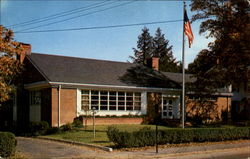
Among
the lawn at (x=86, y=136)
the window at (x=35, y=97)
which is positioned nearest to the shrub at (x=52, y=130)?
the lawn at (x=86, y=136)

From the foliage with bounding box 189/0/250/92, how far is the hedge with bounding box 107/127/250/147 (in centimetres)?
726

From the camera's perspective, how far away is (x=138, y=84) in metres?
30.4

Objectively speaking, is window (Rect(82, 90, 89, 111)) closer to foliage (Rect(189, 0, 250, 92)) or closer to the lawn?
the lawn

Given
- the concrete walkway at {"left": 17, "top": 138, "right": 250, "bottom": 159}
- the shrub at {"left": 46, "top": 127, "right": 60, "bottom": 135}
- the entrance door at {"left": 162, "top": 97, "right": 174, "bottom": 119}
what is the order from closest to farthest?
the concrete walkway at {"left": 17, "top": 138, "right": 250, "bottom": 159} < the shrub at {"left": 46, "top": 127, "right": 60, "bottom": 135} < the entrance door at {"left": 162, "top": 97, "right": 174, "bottom": 119}

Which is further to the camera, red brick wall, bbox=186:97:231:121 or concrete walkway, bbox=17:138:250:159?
red brick wall, bbox=186:97:231:121

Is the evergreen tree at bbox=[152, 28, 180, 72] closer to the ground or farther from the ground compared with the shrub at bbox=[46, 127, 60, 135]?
farther from the ground

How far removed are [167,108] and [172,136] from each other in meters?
15.1

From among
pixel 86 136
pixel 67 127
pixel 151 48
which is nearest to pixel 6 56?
pixel 86 136

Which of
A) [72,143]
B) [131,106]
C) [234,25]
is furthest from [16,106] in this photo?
[234,25]

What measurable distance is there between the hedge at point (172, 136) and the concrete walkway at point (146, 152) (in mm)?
392

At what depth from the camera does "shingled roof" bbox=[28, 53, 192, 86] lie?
26688 mm

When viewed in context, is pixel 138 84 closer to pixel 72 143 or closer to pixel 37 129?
pixel 37 129

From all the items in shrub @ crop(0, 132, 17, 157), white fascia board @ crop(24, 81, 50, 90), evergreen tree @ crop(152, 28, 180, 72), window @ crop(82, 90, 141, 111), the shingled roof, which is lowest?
shrub @ crop(0, 132, 17, 157)

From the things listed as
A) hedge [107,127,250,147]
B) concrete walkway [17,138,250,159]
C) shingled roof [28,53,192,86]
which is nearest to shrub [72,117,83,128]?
shingled roof [28,53,192,86]
